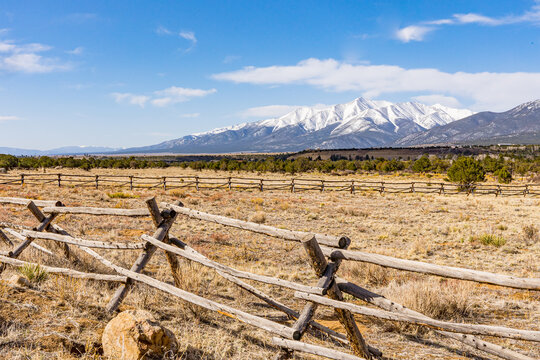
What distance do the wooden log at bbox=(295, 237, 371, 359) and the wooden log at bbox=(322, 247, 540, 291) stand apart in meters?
0.20

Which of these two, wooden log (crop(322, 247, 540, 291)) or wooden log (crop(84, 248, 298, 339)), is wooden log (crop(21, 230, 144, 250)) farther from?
wooden log (crop(322, 247, 540, 291))

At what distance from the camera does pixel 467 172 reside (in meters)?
41.0

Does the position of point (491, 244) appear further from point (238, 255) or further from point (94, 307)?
point (94, 307)

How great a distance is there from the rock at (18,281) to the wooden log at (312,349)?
4057mm

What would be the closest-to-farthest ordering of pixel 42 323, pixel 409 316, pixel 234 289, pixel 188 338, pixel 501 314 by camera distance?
pixel 409 316
pixel 42 323
pixel 188 338
pixel 501 314
pixel 234 289

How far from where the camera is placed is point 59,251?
304 inches

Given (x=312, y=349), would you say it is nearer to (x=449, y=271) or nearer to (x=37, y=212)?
(x=449, y=271)

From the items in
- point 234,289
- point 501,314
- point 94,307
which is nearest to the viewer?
point 94,307

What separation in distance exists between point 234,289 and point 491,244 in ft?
35.4

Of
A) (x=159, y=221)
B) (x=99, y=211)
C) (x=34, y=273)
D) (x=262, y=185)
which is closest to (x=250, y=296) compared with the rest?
(x=159, y=221)

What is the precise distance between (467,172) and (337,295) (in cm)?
4342

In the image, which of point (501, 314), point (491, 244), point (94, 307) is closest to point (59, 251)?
point (94, 307)

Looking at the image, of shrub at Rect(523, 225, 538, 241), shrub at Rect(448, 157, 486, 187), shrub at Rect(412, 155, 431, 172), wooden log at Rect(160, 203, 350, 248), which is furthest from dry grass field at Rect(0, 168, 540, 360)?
shrub at Rect(412, 155, 431, 172)

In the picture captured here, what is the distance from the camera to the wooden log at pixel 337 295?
3760 millimetres
